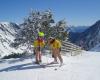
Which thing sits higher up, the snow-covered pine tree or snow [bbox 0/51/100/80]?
the snow-covered pine tree

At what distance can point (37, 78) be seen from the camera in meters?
16.2

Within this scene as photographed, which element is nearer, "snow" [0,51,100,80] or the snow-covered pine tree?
"snow" [0,51,100,80]

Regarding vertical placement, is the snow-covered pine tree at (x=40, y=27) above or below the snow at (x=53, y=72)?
above

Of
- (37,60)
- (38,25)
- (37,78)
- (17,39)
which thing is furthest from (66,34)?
(37,78)

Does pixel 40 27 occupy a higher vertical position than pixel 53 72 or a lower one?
higher

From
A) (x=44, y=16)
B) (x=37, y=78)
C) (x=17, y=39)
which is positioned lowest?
(x=37, y=78)

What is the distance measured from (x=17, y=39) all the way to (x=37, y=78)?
15627 mm

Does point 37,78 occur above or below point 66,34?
below

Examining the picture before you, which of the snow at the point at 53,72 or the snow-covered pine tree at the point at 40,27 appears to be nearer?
the snow at the point at 53,72

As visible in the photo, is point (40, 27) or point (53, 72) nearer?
point (53, 72)

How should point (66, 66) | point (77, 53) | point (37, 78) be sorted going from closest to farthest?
point (37, 78), point (66, 66), point (77, 53)

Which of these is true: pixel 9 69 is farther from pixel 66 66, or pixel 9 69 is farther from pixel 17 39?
pixel 17 39

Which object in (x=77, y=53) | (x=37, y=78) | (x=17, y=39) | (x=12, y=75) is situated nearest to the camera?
(x=37, y=78)

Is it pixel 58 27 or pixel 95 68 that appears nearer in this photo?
pixel 95 68
